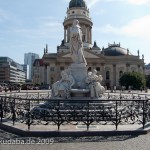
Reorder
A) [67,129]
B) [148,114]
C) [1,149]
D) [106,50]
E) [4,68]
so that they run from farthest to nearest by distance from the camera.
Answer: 1. [4,68]
2. [106,50]
3. [148,114]
4. [67,129]
5. [1,149]

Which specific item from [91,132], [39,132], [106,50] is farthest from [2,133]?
[106,50]

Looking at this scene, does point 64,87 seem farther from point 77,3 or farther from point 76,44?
point 77,3

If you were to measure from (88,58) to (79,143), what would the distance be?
90884 millimetres

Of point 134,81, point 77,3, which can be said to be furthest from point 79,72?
point 77,3

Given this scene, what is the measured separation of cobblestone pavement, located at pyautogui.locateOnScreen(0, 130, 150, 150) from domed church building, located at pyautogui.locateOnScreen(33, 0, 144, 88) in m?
87.9

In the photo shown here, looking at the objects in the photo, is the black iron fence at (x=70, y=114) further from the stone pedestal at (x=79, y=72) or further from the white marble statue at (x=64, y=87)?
the stone pedestal at (x=79, y=72)

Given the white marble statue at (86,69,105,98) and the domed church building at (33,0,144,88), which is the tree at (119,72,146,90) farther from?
the white marble statue at (86,69,105,98)

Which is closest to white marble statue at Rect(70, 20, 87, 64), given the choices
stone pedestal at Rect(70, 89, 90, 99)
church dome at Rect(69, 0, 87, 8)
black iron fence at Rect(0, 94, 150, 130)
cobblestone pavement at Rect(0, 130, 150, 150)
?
stone pedestal at Rect(70, 89, 90, 99)

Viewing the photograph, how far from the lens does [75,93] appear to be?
17.9 metres

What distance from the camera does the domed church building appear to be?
101250mm

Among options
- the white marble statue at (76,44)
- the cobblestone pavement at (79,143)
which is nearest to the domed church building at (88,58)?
the white marble statue at (76,44)

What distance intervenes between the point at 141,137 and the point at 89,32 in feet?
327

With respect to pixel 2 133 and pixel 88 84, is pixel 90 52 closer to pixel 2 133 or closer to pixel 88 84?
pixel 88 84

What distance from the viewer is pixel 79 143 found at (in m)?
10.1
